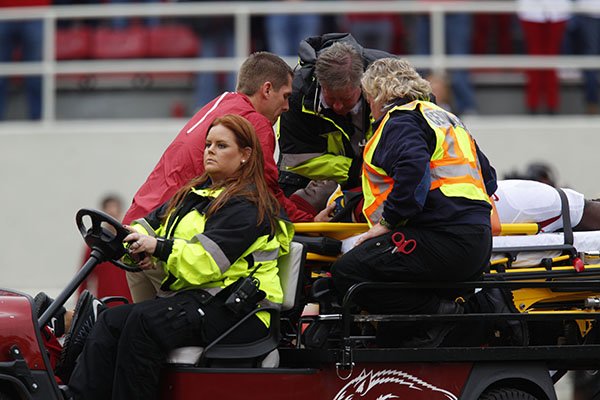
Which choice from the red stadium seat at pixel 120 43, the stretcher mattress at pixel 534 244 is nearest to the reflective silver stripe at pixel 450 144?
the stretcher mattress at pixel 534 244

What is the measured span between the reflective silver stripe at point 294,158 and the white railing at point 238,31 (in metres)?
5.33

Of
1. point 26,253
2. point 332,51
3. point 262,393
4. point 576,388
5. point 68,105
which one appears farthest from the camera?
point 68,105

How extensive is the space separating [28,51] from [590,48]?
5823mm

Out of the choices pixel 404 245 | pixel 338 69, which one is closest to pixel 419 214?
pixel 404 245

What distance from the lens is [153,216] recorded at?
6.39 metres

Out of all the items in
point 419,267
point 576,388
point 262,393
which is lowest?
point 576,388

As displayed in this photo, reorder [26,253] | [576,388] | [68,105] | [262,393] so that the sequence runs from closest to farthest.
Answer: [262,393]
[576,388]
[26,253]
[68,105]

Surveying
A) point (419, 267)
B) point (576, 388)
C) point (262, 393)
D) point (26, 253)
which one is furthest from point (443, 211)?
point (26, 253)

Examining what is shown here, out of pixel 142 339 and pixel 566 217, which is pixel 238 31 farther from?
pixel 142 339

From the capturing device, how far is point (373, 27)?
42.9 feet

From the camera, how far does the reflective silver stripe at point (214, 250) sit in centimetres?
592

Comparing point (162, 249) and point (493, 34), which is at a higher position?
point (493, 34)

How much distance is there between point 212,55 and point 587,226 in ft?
22.4

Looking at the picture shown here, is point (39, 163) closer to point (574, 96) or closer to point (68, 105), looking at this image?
point (68, 105)
